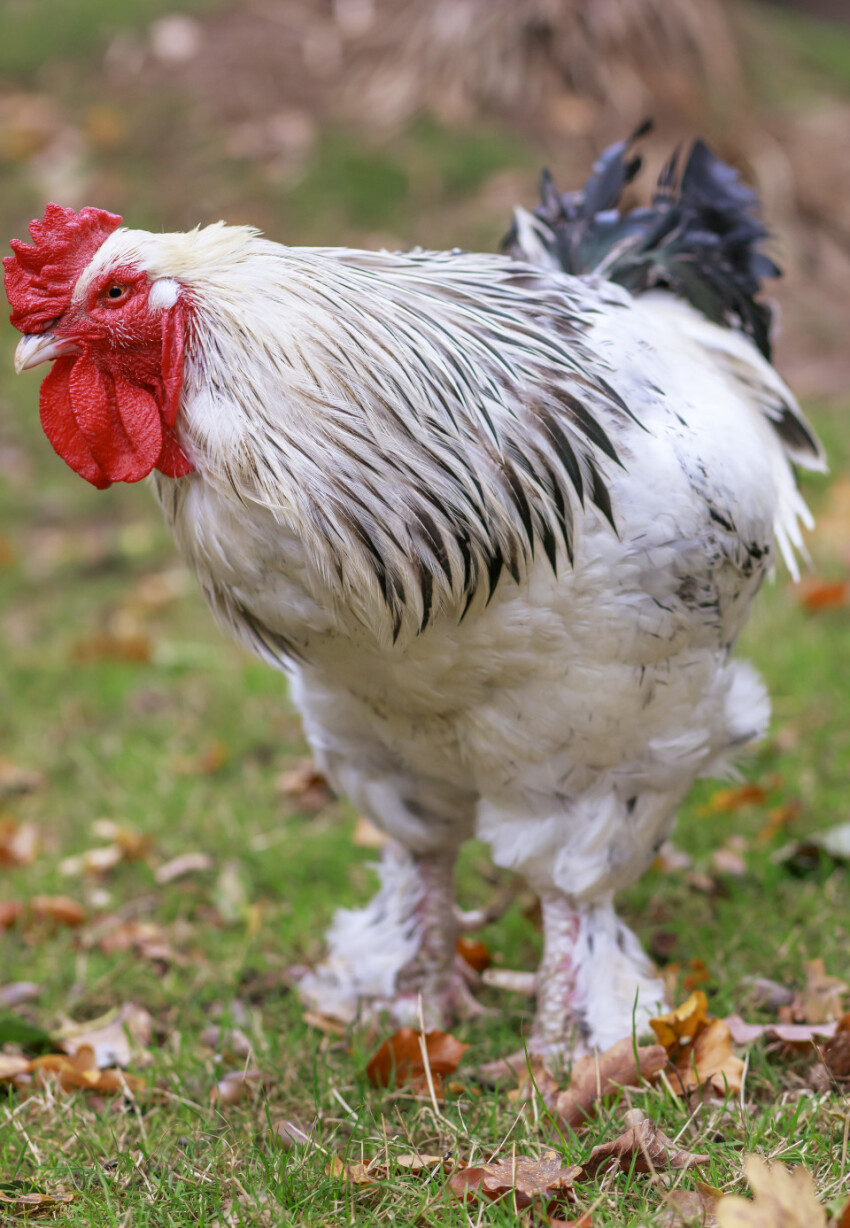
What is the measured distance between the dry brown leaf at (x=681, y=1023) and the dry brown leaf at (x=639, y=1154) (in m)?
0.38

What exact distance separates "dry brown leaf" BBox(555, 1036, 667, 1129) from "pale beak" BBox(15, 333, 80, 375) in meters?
1.86

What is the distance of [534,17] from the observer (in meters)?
9.82

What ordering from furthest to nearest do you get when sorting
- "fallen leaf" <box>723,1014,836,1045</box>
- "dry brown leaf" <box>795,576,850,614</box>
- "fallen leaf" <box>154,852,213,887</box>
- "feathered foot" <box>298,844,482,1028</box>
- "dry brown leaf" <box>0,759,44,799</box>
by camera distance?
"dry brown leaf" <box>795,576,850,614</box> → "dry brown leaf" <box>0,759,44,799</box> → "fallen leaf" <box>154,852,213,887</box> → "feathered foot" <box>298,844,482,1028</box> → "fallen leaf" <box>723,1014,836,1045</box>

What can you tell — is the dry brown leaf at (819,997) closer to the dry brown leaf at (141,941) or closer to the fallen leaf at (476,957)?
the fallen leaf at (476,957)

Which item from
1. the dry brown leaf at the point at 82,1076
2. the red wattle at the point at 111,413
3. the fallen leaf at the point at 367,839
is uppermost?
the red wattle at the point at 111,413

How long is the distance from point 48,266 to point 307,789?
252 centimetres

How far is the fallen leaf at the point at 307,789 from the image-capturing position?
4.61 metres

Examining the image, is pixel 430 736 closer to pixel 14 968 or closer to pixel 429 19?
pixel 14 968

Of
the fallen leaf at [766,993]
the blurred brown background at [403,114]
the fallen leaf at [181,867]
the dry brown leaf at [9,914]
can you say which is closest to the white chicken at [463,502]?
the fallen leaf at [766,993]

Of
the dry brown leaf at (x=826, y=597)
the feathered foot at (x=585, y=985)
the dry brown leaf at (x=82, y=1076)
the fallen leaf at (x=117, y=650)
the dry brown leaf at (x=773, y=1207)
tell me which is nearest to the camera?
the dry brown leaf at (x=773, y=1207)

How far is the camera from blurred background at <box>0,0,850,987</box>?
657cm

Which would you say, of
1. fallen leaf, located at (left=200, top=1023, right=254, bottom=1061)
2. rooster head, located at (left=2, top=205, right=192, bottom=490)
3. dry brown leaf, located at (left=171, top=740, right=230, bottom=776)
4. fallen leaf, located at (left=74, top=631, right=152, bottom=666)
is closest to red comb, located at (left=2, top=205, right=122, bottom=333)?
rooster head, located at (left=2, top=205, right=192, bottom=490)

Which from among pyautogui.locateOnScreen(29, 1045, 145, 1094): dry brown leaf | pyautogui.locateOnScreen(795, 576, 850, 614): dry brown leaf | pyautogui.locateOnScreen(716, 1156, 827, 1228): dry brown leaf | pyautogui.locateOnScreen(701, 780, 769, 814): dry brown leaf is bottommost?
pyautogui.locateOnScreen(701, 780, 769, 814): dry brown leaf

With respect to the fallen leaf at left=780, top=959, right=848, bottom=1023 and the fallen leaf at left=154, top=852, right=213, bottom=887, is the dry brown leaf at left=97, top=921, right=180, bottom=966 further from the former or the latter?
the fallen leaf at left=780, top=959, right=848, bottom=1023
